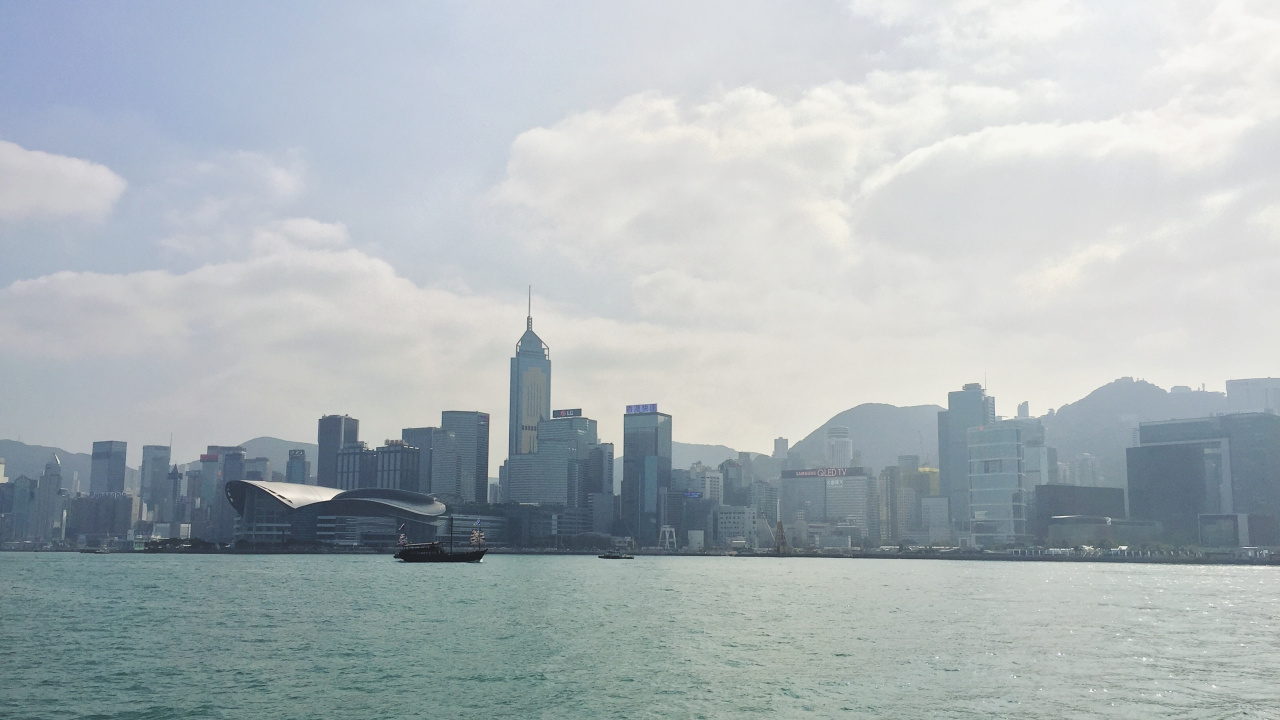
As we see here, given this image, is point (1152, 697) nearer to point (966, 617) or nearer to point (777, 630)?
point (777, 630)

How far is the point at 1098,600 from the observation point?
114125 mm

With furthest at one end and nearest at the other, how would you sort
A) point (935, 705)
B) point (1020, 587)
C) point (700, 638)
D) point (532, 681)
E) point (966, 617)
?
1. point (1020, 587)
2. point (966, 617)
3. point (700, 638)
4. point (532, 681)
5. point (935, 705)

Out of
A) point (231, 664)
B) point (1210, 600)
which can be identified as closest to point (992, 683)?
point (231, 664)

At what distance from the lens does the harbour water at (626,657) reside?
4441 centimetres

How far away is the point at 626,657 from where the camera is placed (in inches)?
2340

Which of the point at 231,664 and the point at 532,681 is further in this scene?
the point at 231,664

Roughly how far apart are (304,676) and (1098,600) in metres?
93.5

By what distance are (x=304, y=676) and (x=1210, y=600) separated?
106 m

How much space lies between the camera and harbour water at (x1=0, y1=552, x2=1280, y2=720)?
44.4 meters

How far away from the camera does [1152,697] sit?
46312 millimetres

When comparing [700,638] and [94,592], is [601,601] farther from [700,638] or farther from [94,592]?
[94,592]

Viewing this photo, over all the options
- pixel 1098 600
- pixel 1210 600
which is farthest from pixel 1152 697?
pixel 1210 600

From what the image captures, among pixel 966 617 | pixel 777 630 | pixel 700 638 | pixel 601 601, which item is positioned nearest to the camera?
pixel 700 638

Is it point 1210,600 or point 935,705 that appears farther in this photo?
point 1210,600
